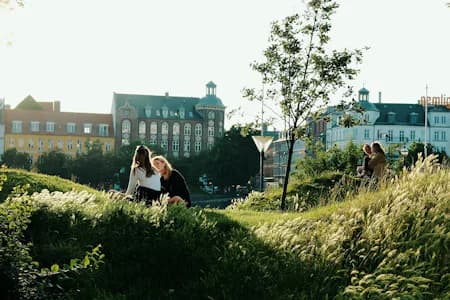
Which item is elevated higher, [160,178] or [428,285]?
[160,178]

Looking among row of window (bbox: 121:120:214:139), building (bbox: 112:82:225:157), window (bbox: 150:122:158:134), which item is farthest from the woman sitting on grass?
window (bbox: 150:122:158:134)

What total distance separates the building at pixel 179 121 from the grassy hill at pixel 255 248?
5069 inches

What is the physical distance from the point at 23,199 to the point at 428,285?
167 inches

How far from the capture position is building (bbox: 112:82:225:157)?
463ft

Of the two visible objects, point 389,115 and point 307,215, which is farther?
point 389,115

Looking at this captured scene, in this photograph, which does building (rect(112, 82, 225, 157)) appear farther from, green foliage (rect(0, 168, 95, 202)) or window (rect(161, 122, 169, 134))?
green foliage (rect(0, 168, 95, 202))

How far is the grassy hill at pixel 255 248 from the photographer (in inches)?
351

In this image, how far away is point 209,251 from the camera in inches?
411

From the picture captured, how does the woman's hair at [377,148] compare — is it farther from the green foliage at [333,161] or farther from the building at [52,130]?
the building at [52,130]

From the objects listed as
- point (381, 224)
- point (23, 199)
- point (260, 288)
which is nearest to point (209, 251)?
point (260, 288)

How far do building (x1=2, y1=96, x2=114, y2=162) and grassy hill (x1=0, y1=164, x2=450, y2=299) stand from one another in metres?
121

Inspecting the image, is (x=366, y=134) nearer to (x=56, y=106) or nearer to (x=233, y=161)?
(x=233, y=161)

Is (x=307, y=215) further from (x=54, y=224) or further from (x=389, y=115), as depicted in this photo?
(x=389, y=115)

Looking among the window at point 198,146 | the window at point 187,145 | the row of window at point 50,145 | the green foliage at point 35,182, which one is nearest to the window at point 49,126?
the row of window at point 50,145
